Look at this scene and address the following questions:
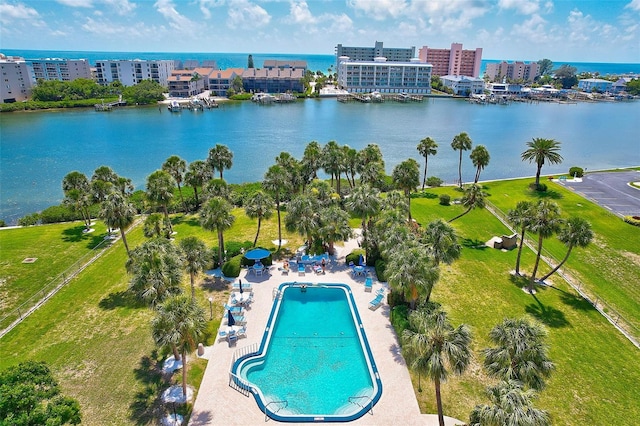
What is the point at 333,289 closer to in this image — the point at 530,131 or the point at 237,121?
the point at 237,121

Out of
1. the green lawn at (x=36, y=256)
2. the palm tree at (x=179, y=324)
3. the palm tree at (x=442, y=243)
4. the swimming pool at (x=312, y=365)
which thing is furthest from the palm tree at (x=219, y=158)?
the palm tree at (x=179, y=324)

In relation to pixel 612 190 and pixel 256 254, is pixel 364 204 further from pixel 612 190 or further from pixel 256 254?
pixel 612 190

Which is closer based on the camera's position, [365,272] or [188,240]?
[188,240]

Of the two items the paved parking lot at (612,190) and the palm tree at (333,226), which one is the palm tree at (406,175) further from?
the paved parking lot at (612,190)

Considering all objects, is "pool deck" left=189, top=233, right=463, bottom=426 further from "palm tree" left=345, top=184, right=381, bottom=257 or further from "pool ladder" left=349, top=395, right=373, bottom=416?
"palm tree" left=345, top=184, right=381, bottom=257

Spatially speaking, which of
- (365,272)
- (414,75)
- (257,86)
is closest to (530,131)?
(414,75)

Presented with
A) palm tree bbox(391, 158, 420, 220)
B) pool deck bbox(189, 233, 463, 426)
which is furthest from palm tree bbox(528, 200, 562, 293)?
palm tree bbox(391, 158, 420, 220)

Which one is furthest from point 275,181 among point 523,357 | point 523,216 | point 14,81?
point 14,81
